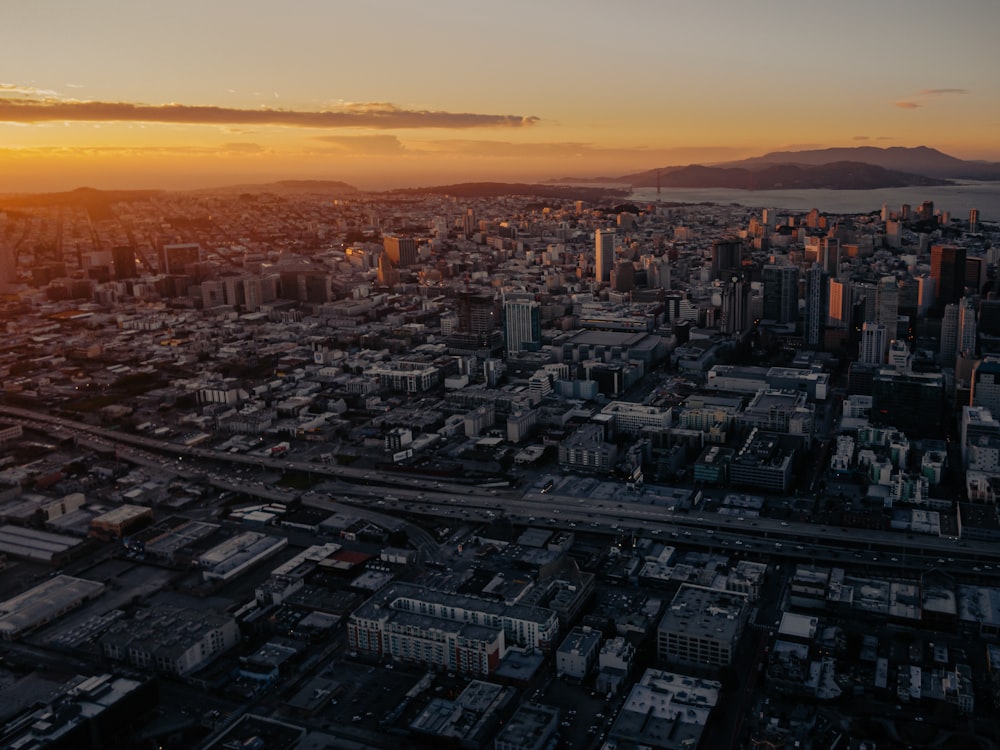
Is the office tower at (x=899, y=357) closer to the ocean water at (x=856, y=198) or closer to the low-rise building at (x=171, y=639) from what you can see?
the low-rise building at (x=171, y=639)

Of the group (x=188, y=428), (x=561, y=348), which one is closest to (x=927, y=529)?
(x=561, y=348)

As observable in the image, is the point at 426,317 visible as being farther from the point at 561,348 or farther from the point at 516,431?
the point at 516,431

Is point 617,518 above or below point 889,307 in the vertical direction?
below

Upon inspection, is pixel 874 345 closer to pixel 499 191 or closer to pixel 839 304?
pixel 839 304

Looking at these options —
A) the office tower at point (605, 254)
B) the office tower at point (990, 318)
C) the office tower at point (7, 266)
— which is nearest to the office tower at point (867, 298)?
the office tower at point (990, 318)

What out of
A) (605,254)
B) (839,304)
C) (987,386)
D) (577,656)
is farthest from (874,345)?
(577,656)

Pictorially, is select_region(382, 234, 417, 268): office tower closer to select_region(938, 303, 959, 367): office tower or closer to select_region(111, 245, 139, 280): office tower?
select_region(111, 245, 139, 280): office tower
